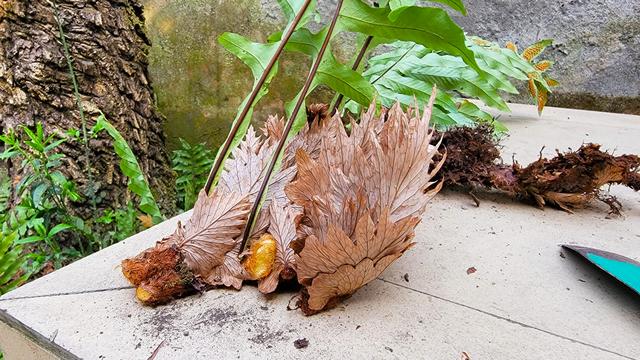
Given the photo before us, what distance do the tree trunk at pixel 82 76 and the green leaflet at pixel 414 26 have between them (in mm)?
1209

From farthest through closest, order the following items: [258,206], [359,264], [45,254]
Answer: [45,254] → [258,206] → [359,264]

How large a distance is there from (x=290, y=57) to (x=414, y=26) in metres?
2.17

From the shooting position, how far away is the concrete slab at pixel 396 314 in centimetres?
60

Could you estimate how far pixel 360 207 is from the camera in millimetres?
638

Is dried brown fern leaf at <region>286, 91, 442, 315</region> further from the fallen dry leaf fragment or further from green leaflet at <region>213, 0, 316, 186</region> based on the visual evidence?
green leaflet at <region>213, 0, 316, 186</region>

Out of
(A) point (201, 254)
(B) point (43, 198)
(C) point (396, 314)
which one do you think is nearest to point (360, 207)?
(C) point (396, 314)

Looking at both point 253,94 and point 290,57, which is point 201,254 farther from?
point 290,57

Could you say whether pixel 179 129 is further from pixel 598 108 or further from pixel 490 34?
pixel 598 108

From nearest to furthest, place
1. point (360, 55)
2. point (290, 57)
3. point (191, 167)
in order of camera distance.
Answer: point (360, 55)
point (191, 167)
point (290, 57)

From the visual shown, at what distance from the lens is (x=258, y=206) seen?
0.74 meters

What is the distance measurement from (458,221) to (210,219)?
584mm

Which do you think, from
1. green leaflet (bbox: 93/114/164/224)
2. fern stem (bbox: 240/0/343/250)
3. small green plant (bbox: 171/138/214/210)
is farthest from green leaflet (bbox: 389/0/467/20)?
small green plant (bbox: 171/138/214/210)

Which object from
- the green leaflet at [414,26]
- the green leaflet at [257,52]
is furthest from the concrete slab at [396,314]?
the green leaflet at [414,26]

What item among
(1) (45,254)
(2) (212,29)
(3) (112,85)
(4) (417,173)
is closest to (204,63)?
(2) (212,29)
